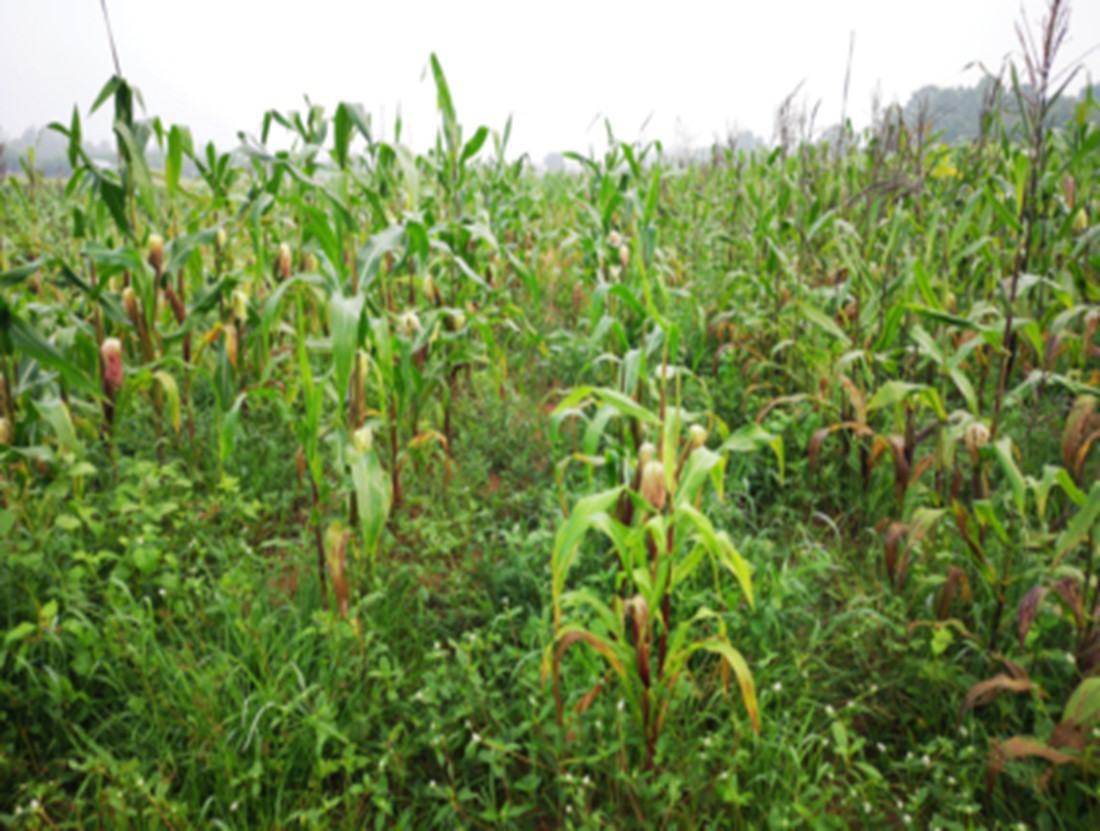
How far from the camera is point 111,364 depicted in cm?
222

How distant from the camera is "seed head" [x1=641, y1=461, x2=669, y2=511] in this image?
1396 mm

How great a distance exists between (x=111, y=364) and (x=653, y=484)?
191cm

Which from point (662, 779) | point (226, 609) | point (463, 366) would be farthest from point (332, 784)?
point (463, 366)

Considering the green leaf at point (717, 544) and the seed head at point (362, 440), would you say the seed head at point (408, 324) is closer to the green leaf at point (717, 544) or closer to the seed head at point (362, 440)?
the seed head at point (362, 440)

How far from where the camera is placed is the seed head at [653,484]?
1.40m

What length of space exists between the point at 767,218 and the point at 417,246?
1.78 m

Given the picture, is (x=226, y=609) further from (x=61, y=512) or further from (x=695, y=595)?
(x=695, y=595)

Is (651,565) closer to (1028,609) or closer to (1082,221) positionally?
(1028,609)

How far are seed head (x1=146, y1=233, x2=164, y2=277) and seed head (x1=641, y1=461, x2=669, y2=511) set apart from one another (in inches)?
75.0

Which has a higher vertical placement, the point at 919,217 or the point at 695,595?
the point at 919,217

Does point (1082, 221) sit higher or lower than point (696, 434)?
higher

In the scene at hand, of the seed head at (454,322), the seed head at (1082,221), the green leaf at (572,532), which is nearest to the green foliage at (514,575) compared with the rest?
the green leaf at (572,532)

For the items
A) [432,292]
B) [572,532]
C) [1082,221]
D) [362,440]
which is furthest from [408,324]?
[1082,221]

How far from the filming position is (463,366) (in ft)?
11.3
